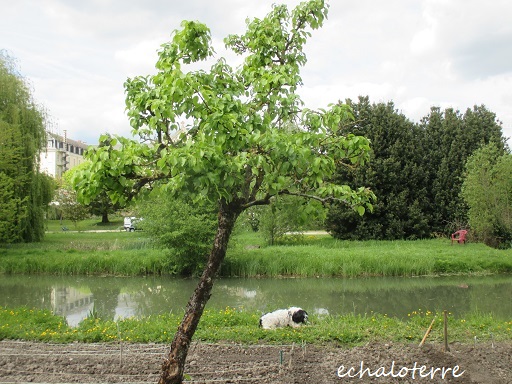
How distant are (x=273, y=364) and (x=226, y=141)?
3.65m

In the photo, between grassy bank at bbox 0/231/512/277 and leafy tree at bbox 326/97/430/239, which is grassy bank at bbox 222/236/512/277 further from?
leafy tree at bbox 326/97/430/239

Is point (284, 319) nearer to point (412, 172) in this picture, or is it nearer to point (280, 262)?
point (280, 262)

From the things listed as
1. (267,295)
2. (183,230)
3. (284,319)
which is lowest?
(267,295)

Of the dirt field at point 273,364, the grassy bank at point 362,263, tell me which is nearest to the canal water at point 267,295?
the grassy bank at point 362,263

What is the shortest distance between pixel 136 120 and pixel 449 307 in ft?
38.3

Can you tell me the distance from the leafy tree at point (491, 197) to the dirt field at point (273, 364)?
63.9 feet

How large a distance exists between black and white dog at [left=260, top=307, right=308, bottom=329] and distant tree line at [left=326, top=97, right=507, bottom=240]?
780 inches

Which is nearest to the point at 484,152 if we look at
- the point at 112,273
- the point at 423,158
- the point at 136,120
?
the point at 423,158

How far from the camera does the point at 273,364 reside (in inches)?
276

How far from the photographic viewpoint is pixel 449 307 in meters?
14.4

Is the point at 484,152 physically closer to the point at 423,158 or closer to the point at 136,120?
the point at 423,158

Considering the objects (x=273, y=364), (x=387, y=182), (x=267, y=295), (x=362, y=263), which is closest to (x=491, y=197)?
(x=387, y=182)

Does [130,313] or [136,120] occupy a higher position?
[136,120]

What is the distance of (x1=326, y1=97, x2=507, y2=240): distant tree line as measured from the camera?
3027 cm
